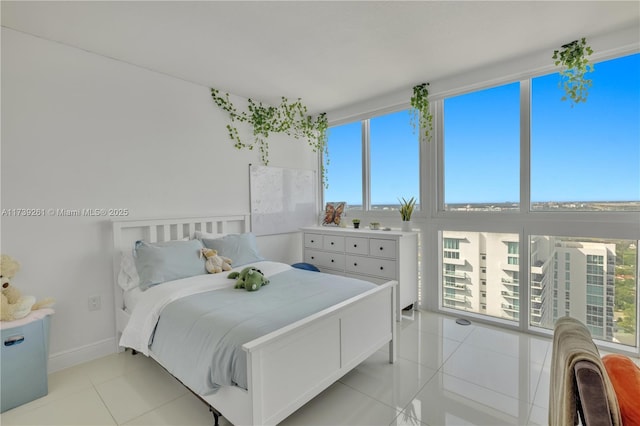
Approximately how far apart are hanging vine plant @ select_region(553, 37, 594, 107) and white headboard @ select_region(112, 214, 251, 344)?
354 cm

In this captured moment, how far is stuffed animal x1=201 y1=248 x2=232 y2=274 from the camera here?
266 centimetres

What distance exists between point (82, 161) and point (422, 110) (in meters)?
3.35

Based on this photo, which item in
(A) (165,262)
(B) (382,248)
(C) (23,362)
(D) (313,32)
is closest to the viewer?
(C) (23,362)

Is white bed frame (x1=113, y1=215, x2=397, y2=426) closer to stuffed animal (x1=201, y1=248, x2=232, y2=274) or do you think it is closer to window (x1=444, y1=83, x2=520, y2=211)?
stuffed animal (x1=201, y1=248, x2=232, y2=274)

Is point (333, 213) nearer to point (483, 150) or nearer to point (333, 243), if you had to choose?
point (333, 243)

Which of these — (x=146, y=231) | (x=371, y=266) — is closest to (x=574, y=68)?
(x=371, y=266)

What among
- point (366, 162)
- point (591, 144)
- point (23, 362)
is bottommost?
point (23, 362)

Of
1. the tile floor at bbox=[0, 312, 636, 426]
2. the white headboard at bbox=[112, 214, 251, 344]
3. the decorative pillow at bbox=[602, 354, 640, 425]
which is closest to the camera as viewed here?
the decorative pillow at bbox=[602, 354, 640, 425]

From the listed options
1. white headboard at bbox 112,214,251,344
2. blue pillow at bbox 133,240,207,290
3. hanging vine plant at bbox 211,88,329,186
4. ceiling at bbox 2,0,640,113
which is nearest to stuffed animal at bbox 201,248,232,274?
blue pillow at bbox 133,240,207,290

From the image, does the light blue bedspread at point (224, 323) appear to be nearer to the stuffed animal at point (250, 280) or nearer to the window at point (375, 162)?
the stuffed animal at point (250, 280)

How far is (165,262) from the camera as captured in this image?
2443mm

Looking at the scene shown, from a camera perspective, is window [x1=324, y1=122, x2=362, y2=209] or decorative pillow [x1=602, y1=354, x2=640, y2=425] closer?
decorative pillow [x1=602, y1=354, x2=640, y2=425]

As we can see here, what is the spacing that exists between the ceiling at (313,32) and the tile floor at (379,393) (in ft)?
8.47

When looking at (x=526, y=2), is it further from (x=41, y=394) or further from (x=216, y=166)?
(x=41, y=394)
